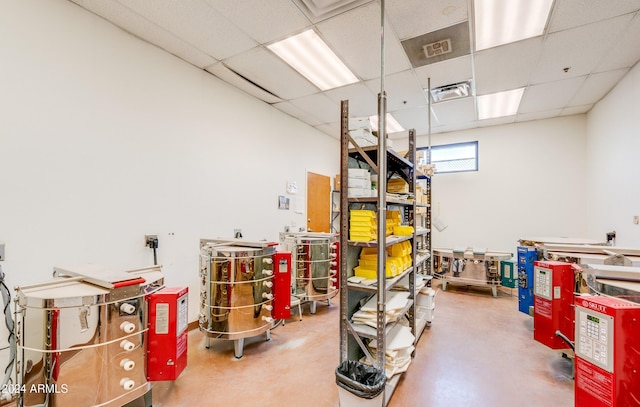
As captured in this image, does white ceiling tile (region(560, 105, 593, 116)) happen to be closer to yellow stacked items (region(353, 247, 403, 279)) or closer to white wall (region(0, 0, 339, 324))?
yellow stacked items (region(353, 247, 403, 279))

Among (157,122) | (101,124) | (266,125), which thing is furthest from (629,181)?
(101,124)

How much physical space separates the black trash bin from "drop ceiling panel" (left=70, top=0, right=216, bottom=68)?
3.42 m

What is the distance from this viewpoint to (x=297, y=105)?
445cm

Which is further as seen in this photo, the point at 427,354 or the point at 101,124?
the point at 427,354

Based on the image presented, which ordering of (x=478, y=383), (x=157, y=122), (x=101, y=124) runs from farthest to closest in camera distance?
(x=157, y=122)
(x=101, y=124)
(x=478, y=383)

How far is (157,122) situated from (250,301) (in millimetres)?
2164

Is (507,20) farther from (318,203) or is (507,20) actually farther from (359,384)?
(318,203)

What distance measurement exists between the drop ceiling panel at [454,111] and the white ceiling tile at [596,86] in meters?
1.37

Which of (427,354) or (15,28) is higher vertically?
(15,28)

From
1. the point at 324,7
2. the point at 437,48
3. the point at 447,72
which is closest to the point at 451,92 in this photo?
the point at 447,72

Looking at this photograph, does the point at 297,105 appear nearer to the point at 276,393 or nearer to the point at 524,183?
the point at 276,393

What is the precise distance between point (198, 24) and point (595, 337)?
364cm

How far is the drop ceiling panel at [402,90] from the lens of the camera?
3596mm

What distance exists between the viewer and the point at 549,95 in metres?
4.10
